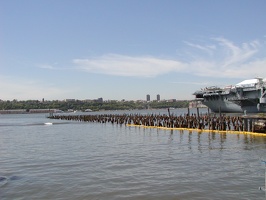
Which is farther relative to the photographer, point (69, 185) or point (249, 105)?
point (249, 105)

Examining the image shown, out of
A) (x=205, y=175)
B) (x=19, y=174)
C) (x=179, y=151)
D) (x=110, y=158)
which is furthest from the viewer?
(x=179, y=151)

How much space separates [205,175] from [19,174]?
401 inches

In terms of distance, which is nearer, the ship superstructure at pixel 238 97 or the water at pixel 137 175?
the water at pixel 137 175

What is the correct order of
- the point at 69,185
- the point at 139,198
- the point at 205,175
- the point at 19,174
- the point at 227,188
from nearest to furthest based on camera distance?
the point at 139,198 < the point at 227,188 < the point at 69,185 < the point at 205,175 < the point at 19,174

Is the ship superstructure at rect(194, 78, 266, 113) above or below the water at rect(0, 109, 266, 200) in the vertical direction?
above

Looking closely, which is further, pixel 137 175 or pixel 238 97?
pixel 238 97

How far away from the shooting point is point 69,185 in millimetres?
15836

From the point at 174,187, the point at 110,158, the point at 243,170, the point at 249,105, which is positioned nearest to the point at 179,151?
the point at 110,158

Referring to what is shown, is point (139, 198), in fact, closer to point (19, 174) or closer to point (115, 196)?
point (115, 196)

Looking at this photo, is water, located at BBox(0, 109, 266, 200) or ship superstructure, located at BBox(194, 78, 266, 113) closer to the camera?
water, located at BBox(0, 109, 266, 200)

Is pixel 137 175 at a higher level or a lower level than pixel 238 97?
lower

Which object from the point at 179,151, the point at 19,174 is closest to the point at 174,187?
the point at 19,174

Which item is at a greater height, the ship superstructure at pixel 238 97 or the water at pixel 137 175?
the ship superstructure at pixel 238 97

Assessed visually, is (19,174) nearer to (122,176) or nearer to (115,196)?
(122,176)
